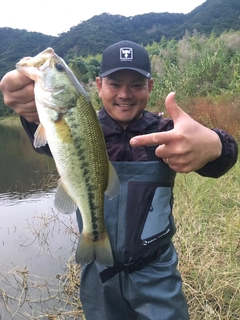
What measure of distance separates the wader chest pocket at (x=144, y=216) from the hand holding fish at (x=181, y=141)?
23.3 inches

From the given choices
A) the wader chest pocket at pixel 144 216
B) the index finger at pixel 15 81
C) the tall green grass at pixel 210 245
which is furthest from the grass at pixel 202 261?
the index finger at pixel 15 81

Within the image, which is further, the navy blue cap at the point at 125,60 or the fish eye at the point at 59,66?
the navy blue cap at the point at 125,60

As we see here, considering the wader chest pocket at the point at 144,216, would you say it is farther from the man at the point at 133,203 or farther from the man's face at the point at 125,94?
the man's face at the point at 125,94

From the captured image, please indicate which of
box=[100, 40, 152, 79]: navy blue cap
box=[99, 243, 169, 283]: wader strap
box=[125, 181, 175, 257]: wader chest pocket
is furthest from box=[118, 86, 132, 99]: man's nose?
box=[99, 243, 169, 283]: wader strap

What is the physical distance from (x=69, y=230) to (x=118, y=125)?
438 centimetres

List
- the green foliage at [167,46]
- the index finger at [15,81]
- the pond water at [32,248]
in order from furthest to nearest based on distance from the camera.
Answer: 1. the green foliage at [167,46]
2. the pond water at [32,248]
3. the index finger at [15,81]

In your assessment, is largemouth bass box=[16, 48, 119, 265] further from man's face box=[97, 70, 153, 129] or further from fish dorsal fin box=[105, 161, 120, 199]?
man's face box=[97, 70, 153, 129]

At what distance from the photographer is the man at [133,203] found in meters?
2.14

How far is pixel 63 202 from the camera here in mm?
1932

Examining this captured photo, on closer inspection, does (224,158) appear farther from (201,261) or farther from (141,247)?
(201,261)

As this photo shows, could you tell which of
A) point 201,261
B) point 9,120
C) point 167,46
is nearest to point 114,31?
point 9,120

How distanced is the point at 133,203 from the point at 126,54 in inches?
42.5

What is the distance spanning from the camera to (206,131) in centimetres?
169

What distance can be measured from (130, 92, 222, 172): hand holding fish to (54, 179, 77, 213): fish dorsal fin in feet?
2.10
